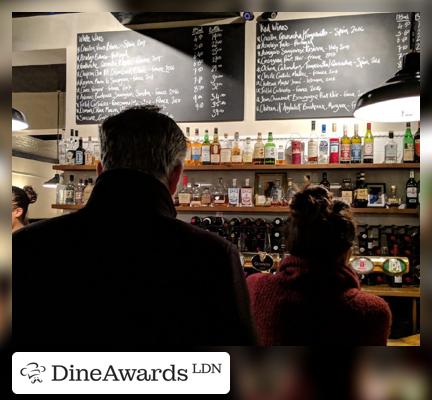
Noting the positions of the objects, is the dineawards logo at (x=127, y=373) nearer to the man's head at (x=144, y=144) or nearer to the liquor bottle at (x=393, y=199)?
the man's head at (x=144, y=144)

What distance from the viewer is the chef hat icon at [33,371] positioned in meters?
0.67

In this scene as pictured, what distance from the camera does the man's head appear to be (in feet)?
2.47

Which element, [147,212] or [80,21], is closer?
[147,212]

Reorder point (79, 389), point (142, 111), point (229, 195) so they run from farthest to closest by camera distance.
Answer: point (229, 195), point (142, 111), point (79, 389)

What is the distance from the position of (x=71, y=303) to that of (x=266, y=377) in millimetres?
338

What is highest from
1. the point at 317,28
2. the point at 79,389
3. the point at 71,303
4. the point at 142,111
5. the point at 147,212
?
the point at 317,28

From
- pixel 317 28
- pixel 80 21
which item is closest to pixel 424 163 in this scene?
pixel 317 28

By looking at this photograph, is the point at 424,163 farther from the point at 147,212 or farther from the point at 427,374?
the point at 147,212

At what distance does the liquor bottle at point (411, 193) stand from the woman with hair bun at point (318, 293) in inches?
68.2

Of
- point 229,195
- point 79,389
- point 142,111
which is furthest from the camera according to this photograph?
point 229,195

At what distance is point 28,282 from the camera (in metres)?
0.69

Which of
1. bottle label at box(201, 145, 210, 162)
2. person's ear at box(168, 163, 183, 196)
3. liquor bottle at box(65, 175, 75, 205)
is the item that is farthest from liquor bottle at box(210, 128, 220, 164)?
person's ear at box(168, 163, 183, 196)

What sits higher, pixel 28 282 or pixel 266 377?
pixel 28 282

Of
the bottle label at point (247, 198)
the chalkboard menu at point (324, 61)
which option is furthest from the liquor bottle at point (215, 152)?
the chalkboard menu at point (324, 61)
